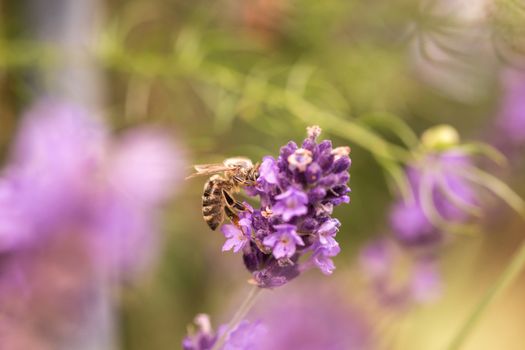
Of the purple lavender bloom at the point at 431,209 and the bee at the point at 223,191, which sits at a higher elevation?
the bee at the point at 223,191

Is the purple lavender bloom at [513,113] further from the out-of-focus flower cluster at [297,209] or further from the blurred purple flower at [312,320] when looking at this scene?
the out-of-focus flower cluster at [297,209]

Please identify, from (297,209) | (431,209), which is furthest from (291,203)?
(431,209)

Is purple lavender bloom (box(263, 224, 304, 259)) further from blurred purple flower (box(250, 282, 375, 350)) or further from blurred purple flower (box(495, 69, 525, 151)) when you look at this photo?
blurred purple flower (box(495, 69, 525, 151))

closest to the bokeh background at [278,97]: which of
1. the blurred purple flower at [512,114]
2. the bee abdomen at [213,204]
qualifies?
the blurred purple flower at [512,114]

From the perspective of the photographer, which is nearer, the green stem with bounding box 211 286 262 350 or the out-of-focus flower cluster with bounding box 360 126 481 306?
the green stem with bounding box 211 286 262 350

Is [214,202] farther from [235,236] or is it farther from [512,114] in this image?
[512,114]

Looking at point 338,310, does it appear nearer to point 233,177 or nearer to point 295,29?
point 233,177

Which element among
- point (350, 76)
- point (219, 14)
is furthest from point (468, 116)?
point (219, 14)

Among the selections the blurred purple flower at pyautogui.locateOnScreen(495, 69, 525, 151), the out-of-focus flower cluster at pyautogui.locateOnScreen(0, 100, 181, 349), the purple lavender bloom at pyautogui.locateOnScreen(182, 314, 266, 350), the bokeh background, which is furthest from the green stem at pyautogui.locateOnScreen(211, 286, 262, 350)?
the blurred purple flower at pyautogui.locateOnScreen(495, 69, 525, 151)
